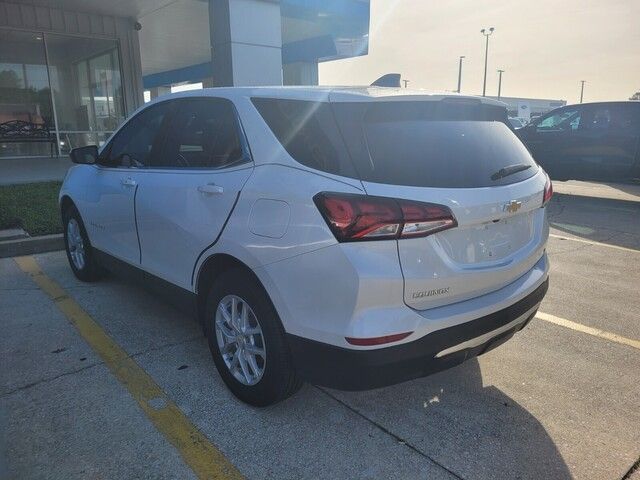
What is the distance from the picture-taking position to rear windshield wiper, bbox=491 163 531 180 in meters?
2.58

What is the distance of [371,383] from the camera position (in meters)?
2.25

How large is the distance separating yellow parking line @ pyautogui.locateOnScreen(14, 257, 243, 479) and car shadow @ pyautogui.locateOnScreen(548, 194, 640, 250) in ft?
19.8

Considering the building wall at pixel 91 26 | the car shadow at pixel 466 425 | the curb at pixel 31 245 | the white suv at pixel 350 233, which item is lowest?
the car shadow at pixel 466 425

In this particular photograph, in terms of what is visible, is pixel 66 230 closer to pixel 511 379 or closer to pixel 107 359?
pixel 107 359

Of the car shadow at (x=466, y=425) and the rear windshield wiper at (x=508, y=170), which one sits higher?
the rear windshield wiper at (x=508, y=170)

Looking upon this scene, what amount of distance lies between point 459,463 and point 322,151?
160 centimetres

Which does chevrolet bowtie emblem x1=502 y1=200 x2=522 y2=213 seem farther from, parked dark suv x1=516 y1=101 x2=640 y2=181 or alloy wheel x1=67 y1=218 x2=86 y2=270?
parked dark suv x1=516 y1=101 x2=640 y2=181

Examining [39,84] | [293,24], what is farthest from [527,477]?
[39,84]

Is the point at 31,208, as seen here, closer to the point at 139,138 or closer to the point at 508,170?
the point at 139,138

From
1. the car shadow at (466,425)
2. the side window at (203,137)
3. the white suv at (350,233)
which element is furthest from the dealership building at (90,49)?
the car shadow at (466,425)

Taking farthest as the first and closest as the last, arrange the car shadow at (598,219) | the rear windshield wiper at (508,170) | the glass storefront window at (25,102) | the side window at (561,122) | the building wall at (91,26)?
the glass storefront window at (25,102) < the building wall at (91,26) < the side window at (561,122) < the car shadow at (598,219) < the rear windshield wiper at (508,170)

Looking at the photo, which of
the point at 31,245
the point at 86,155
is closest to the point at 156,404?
the point at 86,155

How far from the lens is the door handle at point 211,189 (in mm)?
2795

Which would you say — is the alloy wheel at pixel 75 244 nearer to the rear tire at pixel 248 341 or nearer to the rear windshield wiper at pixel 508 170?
the rear tire at pixel 248 341
